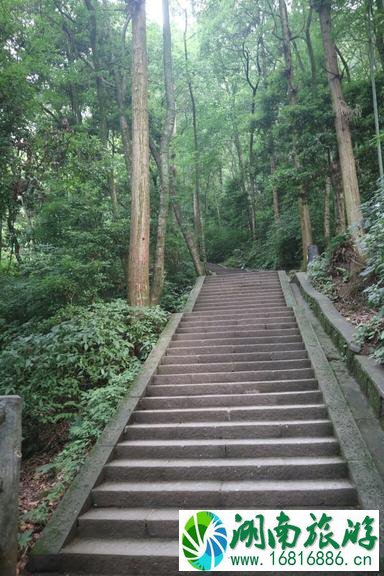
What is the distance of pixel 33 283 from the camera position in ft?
27.9

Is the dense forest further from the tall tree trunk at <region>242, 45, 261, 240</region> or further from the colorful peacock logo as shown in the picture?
the colorful peacock logo

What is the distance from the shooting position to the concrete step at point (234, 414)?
4.96 m

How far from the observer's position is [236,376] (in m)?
6.15

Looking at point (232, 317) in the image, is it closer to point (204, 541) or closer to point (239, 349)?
point (239, 349)

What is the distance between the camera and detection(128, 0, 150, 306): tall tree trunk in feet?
28.4

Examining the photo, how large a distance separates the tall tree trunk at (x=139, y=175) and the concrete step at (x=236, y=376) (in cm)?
267

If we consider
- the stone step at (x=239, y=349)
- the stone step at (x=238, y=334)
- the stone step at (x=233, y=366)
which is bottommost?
the stone step at (x=233, y=366)

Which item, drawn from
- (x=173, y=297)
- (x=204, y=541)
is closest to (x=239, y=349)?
(x=204, y=541)

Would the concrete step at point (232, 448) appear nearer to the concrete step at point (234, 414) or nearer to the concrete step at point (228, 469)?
the concrete step at point (228, 469)

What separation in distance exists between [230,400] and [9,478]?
10.5 ft

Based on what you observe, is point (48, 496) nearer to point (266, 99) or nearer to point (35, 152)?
point (35, 152)

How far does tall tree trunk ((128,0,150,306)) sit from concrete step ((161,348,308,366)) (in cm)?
205

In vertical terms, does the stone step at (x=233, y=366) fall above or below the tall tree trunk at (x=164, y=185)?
Answer: below

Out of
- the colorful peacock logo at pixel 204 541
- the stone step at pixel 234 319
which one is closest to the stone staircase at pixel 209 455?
the colorful peacock logo at pixel 204 541
